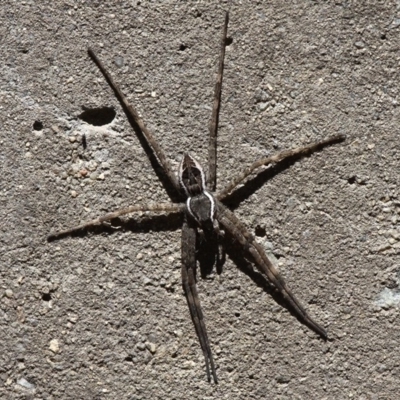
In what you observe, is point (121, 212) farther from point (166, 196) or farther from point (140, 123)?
point (140, 123)

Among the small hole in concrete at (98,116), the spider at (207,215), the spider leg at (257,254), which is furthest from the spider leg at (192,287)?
the small hole in concrete at (98,116)

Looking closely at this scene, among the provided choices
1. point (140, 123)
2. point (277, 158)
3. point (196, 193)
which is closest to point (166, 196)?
point (196, 193)

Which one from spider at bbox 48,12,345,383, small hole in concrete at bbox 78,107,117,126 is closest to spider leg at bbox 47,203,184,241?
spider at bbox 48,12,345,383

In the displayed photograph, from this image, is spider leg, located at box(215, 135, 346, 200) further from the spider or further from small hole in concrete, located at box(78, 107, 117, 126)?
small hole in concrete, located at box(78, 107, 117, 126)

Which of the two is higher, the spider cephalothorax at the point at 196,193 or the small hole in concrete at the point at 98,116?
the small hole in concrete at the point at 98,116

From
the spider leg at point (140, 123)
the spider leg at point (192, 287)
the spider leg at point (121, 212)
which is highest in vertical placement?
the spider leg at point (140, 123)

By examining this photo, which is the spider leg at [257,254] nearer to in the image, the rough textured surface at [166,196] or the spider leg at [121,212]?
the rough textured surface at [166,196]
